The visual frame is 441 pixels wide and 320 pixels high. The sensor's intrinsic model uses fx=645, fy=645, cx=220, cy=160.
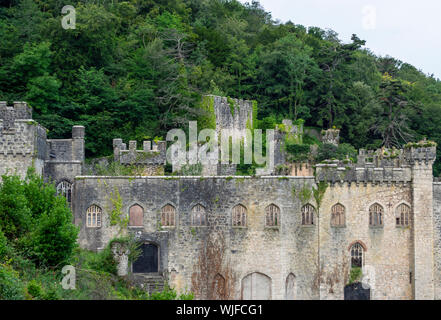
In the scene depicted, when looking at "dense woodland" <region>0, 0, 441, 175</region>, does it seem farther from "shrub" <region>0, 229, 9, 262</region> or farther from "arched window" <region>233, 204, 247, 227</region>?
"shrub" <region>0, 229, 9, 262</region>

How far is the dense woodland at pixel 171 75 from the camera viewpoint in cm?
4569

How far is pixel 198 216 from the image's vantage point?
1405 inches

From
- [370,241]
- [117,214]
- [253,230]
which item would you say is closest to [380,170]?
[370,241]

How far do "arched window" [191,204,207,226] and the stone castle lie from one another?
0.18 ft

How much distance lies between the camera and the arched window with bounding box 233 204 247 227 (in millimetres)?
35750

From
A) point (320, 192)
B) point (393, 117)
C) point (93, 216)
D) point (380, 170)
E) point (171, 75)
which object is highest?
point (171, 75)

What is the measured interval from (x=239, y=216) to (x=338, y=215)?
5.51m

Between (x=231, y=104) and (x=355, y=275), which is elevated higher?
(x=231, y=104)

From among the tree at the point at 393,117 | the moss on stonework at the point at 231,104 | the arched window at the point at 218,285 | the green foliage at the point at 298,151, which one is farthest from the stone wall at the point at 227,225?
the tree at the point at 393,117

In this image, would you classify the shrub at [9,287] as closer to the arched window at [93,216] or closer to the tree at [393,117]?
the arched window at [93,216]

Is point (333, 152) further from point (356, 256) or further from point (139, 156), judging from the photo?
point (139, 156)

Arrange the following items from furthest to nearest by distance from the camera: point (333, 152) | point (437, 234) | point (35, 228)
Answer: point (333, 152) → point (437, 234) → point (35, 228)

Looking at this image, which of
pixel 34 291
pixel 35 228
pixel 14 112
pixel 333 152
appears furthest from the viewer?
pixel 333 152

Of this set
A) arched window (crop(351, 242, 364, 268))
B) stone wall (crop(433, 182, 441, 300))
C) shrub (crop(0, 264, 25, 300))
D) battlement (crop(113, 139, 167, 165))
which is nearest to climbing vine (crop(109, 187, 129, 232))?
battlement (crop(113, 139, 167, 165))
